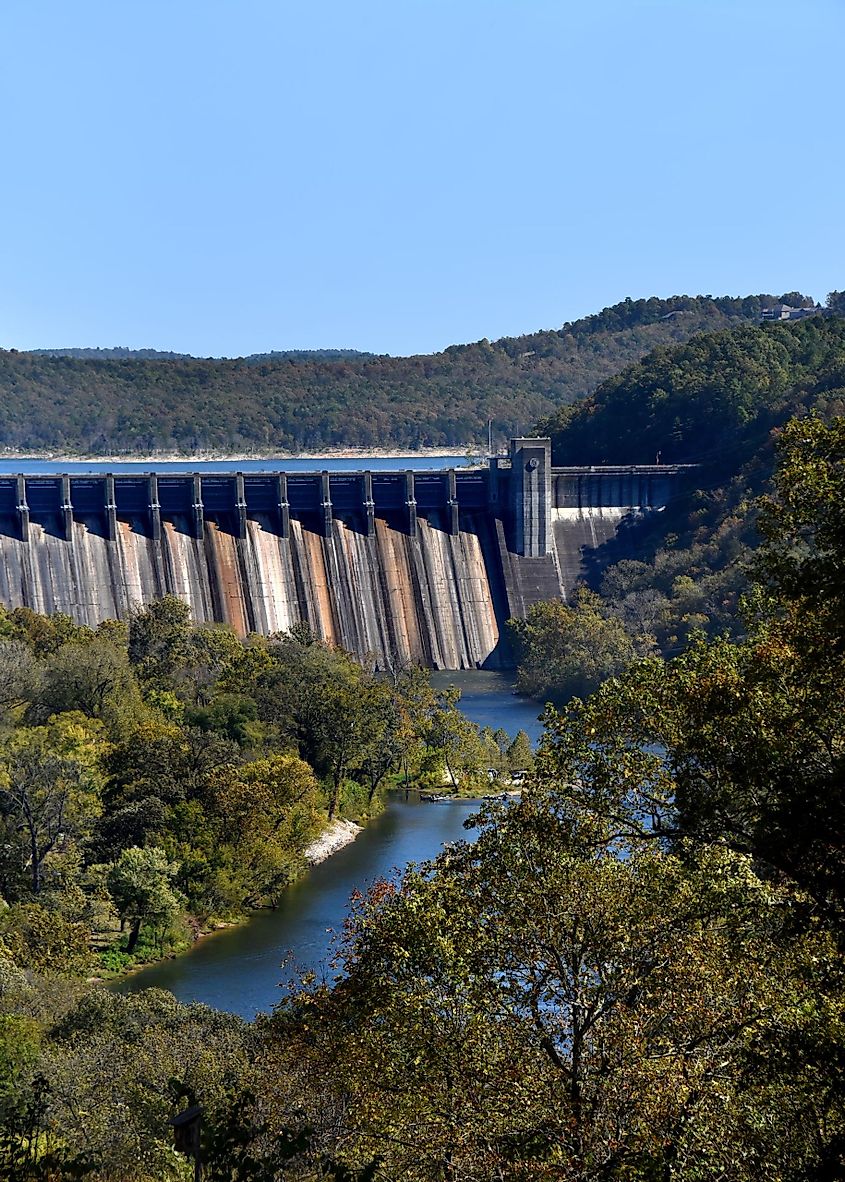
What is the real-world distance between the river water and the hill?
118 m

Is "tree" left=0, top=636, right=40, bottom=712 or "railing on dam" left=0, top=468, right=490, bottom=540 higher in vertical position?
"railing on dam" left=0, top=468, right=490, bottom=540

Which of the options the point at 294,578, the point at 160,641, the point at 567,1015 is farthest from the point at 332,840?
the point at 567,1015

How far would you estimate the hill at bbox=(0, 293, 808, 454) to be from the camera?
156 m

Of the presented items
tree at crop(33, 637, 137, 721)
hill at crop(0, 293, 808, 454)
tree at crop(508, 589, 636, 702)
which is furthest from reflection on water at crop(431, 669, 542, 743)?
hill at crop(0, 293, 808, 454)

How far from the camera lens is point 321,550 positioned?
196 feet

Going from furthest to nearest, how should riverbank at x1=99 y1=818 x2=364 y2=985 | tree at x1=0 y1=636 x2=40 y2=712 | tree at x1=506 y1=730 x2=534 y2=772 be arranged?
1. tree at x1=506 y1=730 x2=534 y2=772
2. tree at x1=0 y1=636 x2=40 y2=712
3. riverbank at x1=99 y1=818 x2=364 y2=985

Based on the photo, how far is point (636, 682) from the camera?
546 inches

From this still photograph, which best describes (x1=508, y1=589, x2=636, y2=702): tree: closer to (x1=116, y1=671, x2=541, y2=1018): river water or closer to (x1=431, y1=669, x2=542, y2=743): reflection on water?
(x1=431, y1=669, x2=542, y2=743): reflection on water

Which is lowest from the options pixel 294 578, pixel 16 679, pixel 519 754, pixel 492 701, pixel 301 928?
pixel 492 701

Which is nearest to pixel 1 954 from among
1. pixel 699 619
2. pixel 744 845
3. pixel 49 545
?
pixel 744 845

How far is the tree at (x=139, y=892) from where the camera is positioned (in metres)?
29.1

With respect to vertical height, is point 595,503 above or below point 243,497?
below

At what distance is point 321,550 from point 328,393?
10683cm

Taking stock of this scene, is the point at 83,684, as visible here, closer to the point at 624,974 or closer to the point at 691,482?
the point at 624,974
